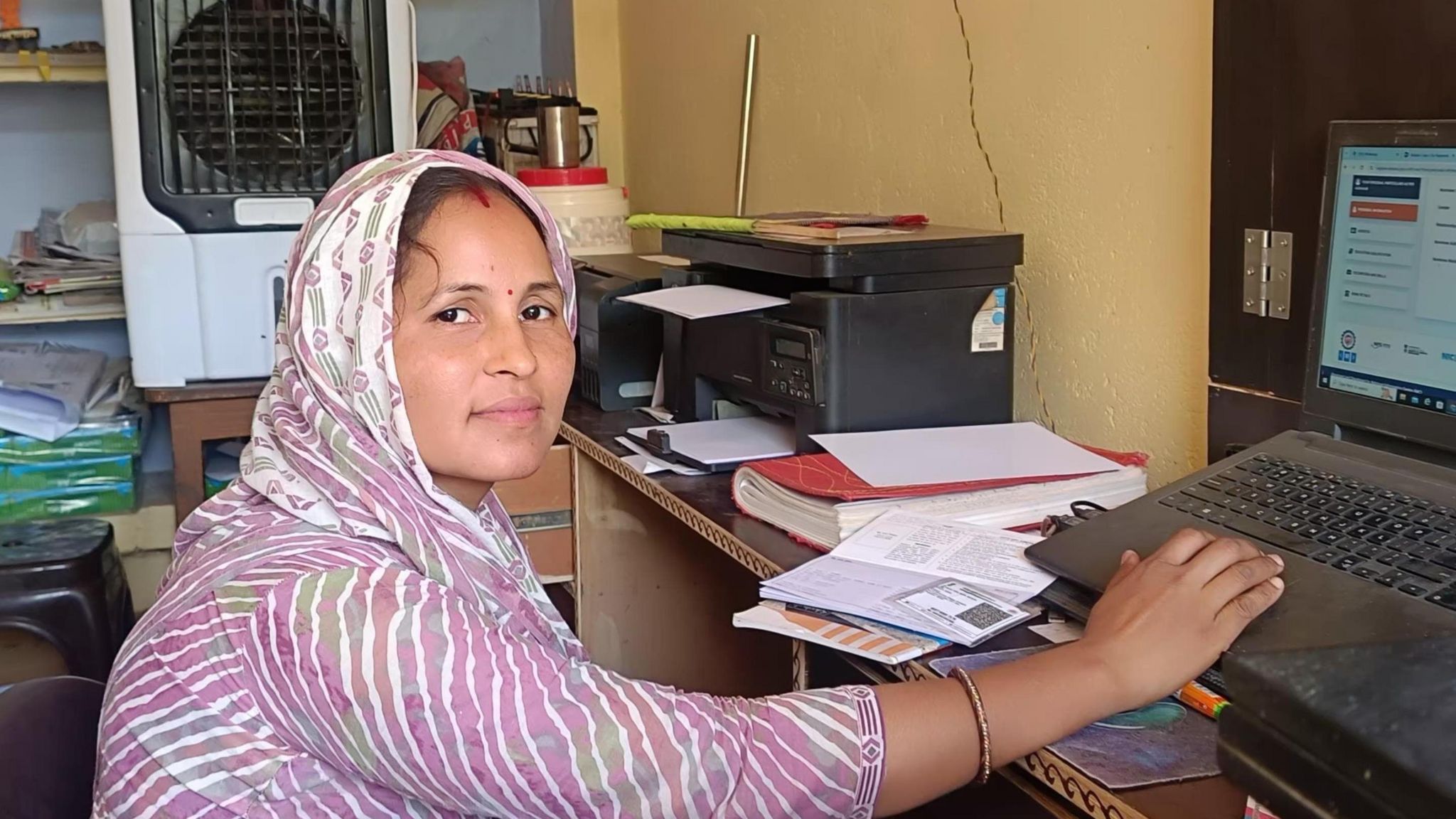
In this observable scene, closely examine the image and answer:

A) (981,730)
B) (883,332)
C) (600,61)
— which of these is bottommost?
(981,730)

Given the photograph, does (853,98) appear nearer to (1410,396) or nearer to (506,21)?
(1410,396)

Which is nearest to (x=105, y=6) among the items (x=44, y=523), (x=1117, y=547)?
(x=44, y=523)

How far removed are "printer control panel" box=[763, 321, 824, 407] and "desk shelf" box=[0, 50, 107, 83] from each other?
1.71 metres

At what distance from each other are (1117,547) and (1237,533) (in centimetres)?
9

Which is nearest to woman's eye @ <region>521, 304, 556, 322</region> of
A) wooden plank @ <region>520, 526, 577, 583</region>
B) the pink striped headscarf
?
the pink striped headscarf

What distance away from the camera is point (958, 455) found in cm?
143

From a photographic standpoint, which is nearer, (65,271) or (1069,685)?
(1069,685)

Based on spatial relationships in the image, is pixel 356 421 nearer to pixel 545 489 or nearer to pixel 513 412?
pixel 513 412

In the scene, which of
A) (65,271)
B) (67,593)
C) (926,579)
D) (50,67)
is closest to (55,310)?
(65,271)

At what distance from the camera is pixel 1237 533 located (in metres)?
1.04

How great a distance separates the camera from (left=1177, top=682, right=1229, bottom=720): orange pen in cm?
88

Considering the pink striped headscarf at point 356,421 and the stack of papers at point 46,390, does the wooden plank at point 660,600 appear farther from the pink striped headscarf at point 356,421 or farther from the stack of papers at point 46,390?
the stack of papers at point 46,390

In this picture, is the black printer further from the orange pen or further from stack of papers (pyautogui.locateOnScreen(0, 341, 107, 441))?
stack of papers (pyautogui.locateOnScreen(0, 341, 107, 441))

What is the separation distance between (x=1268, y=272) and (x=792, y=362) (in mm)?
528
